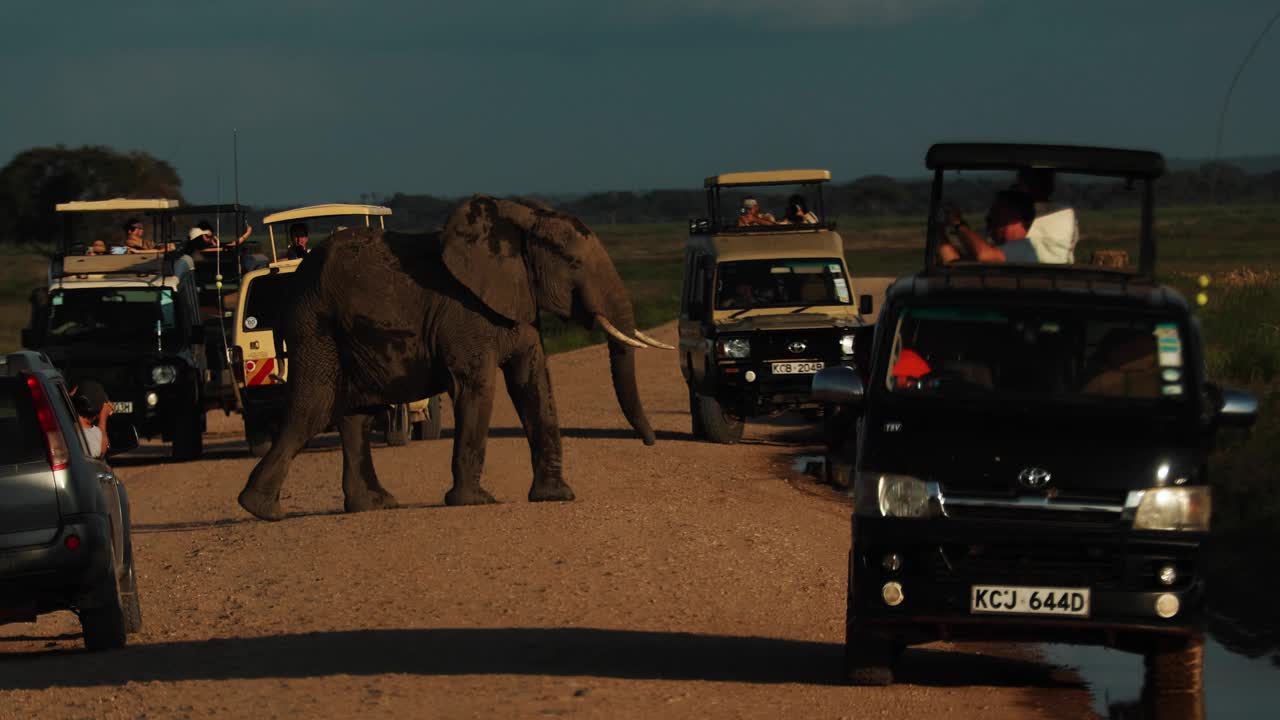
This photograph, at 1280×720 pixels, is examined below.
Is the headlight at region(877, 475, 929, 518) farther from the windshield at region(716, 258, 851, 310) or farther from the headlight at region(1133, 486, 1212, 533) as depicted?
the windshield at region(716, 258, 851, 310)

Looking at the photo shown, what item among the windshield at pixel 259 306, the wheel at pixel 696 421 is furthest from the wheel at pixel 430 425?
the wheel at pixel 696 421

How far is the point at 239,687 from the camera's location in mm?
10008

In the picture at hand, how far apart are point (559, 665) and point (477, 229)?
838 centimetres

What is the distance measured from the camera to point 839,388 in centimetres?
963

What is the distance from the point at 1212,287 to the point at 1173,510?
97.5ft

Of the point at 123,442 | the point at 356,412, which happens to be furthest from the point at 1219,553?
the point at 123,442

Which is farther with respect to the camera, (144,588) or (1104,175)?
(144,588)

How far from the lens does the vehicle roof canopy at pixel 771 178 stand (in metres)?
23.2

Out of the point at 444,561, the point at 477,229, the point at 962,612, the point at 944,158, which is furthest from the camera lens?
the point at 477,229

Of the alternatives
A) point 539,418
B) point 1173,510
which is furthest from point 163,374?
point 1173,510

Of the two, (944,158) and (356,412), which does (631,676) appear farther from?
(356,412)

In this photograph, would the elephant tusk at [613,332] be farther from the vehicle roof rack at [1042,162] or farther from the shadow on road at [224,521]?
the vehicle roof rack at [1042,162]

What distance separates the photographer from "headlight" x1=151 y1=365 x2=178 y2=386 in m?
24.0

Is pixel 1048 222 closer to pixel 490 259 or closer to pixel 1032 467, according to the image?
pixel 1032 467
